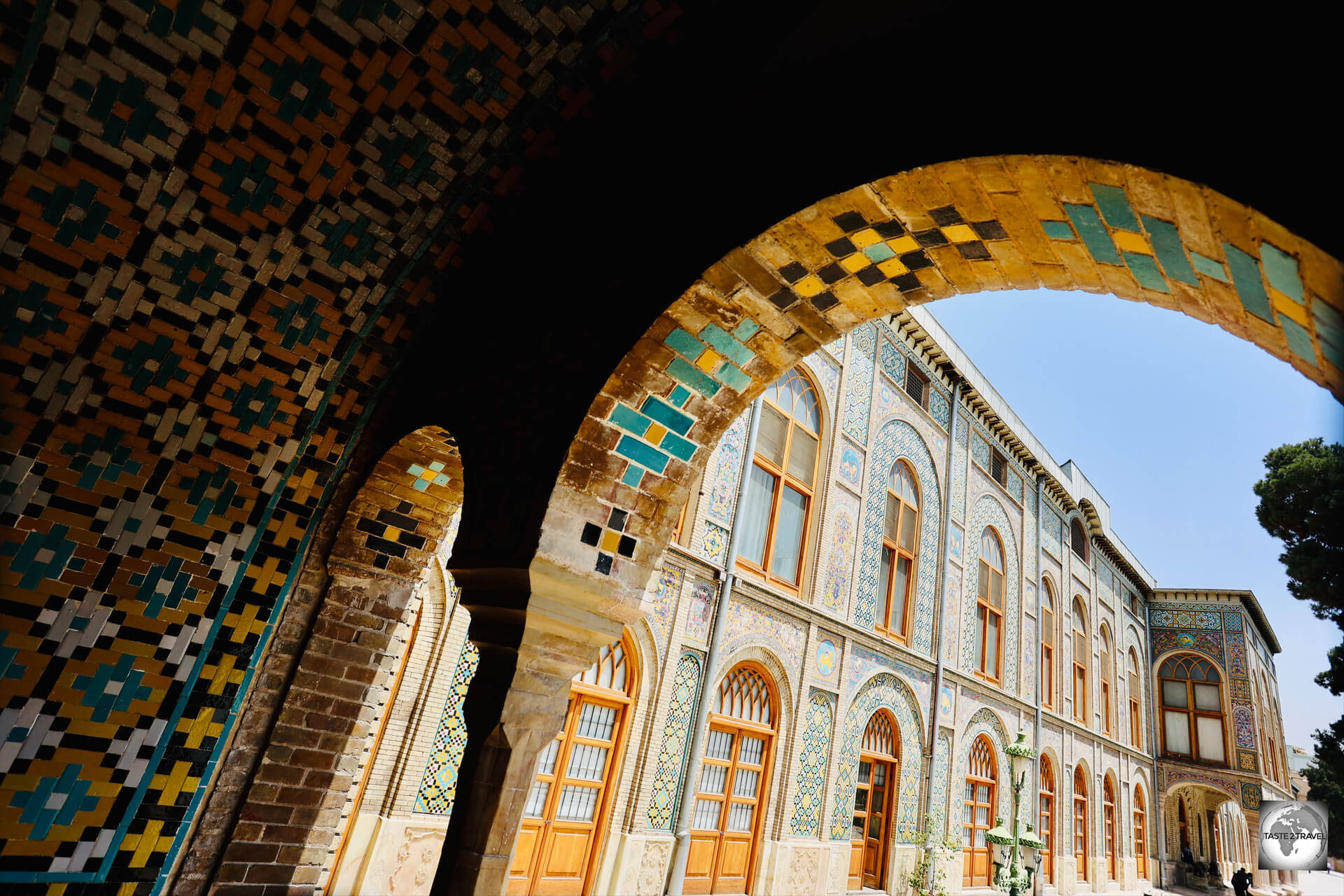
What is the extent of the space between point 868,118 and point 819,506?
7.56m

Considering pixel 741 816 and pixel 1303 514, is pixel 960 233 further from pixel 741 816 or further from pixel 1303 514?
pixel 1303 514

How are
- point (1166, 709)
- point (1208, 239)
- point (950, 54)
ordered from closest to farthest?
1. point (1208, 239)
2. point (950, 54)
3. point (1166, 709)

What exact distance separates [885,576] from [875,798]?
3.05 m

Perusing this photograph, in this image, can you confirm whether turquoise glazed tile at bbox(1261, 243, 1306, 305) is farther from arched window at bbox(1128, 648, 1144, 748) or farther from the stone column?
arched window at bbox(1128, 648, 1144, 748)

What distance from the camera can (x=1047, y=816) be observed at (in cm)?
1430

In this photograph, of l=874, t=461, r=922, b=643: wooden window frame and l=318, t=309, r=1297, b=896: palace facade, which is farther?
l=874, t=461, r=922, b=643: wooden window frame

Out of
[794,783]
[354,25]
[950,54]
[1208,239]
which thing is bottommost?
[794,783]

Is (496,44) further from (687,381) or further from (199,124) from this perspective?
(687,381)

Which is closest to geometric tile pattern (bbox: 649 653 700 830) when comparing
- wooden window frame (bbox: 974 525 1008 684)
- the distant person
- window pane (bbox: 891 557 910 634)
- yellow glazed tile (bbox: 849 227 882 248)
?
window pane (bbox: 891 557 910 634)

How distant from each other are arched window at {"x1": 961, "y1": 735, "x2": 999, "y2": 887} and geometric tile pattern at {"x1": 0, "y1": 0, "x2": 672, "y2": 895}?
11.6 meters

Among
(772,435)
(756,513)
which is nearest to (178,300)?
(756,513)

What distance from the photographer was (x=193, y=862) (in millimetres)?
2963

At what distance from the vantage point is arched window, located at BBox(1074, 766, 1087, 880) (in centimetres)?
1528

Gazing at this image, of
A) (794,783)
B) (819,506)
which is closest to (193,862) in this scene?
(794,783)
